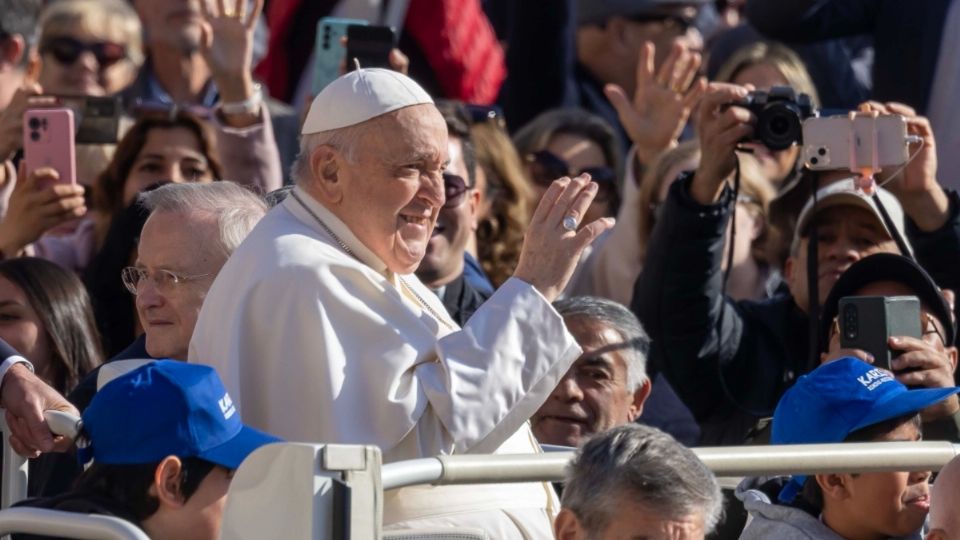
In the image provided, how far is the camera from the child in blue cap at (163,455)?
12.6 ft

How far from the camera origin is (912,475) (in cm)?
470

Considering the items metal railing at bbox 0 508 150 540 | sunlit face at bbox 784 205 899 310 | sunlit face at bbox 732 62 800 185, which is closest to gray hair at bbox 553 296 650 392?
sunlit face at bbox 784 205 899 310

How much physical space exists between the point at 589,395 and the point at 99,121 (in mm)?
2372

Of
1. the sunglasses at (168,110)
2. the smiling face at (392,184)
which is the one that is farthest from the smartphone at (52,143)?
the smiling face at (392,184)

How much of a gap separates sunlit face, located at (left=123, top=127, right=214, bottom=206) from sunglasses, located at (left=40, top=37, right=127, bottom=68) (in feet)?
3.89

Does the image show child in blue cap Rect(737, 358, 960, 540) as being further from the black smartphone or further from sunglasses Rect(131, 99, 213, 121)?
the black smartphone

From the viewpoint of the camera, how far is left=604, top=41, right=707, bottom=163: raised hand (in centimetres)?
726

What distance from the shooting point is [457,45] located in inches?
367

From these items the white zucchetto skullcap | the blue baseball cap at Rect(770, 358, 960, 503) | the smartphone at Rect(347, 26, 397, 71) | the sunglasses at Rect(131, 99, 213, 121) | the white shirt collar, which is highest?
the white zucchetto skullcap

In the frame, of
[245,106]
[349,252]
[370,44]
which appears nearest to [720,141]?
[370,44]

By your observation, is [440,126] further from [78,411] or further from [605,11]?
[605,11]

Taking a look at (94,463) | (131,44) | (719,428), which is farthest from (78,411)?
(131,44)

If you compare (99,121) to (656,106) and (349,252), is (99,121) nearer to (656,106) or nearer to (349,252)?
(656,106)

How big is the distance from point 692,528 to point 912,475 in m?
0.97
